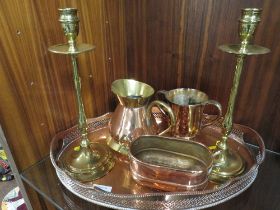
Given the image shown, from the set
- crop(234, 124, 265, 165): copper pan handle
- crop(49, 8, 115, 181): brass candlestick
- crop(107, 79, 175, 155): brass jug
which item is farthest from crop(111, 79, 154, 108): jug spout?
crop(234, 124, 265, 165): copper pan handle

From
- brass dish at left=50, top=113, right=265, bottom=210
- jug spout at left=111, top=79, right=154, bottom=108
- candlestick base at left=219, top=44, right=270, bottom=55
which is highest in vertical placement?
candlestick base at left=219, top=44, right=270, bottom=55

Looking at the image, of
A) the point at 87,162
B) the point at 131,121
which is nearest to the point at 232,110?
the point at 131,121

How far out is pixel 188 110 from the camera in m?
Answer: 0.53

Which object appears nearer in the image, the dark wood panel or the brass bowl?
the brass bowl

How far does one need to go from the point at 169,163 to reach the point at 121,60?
0.34 meters

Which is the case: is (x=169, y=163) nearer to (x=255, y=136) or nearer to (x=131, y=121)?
(x=131, y=121)

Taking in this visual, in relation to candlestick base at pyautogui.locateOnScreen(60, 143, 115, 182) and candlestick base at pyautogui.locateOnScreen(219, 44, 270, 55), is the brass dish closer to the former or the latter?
candlestick base at pyautogui.locateOnScreen(60, 143, 115, 182)

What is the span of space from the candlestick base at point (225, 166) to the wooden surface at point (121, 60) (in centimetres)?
13

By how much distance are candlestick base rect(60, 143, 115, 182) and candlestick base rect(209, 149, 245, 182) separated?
0.71 feet

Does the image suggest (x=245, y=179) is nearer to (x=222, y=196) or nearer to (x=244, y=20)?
(x=222, y=196)

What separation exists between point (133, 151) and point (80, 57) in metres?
0.25

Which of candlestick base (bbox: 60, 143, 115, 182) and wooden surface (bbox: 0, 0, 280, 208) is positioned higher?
wooden surface (bbox: 0, 0, 280, 208)

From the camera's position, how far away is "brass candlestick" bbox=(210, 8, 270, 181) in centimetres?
38

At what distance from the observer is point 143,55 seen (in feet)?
2.26
